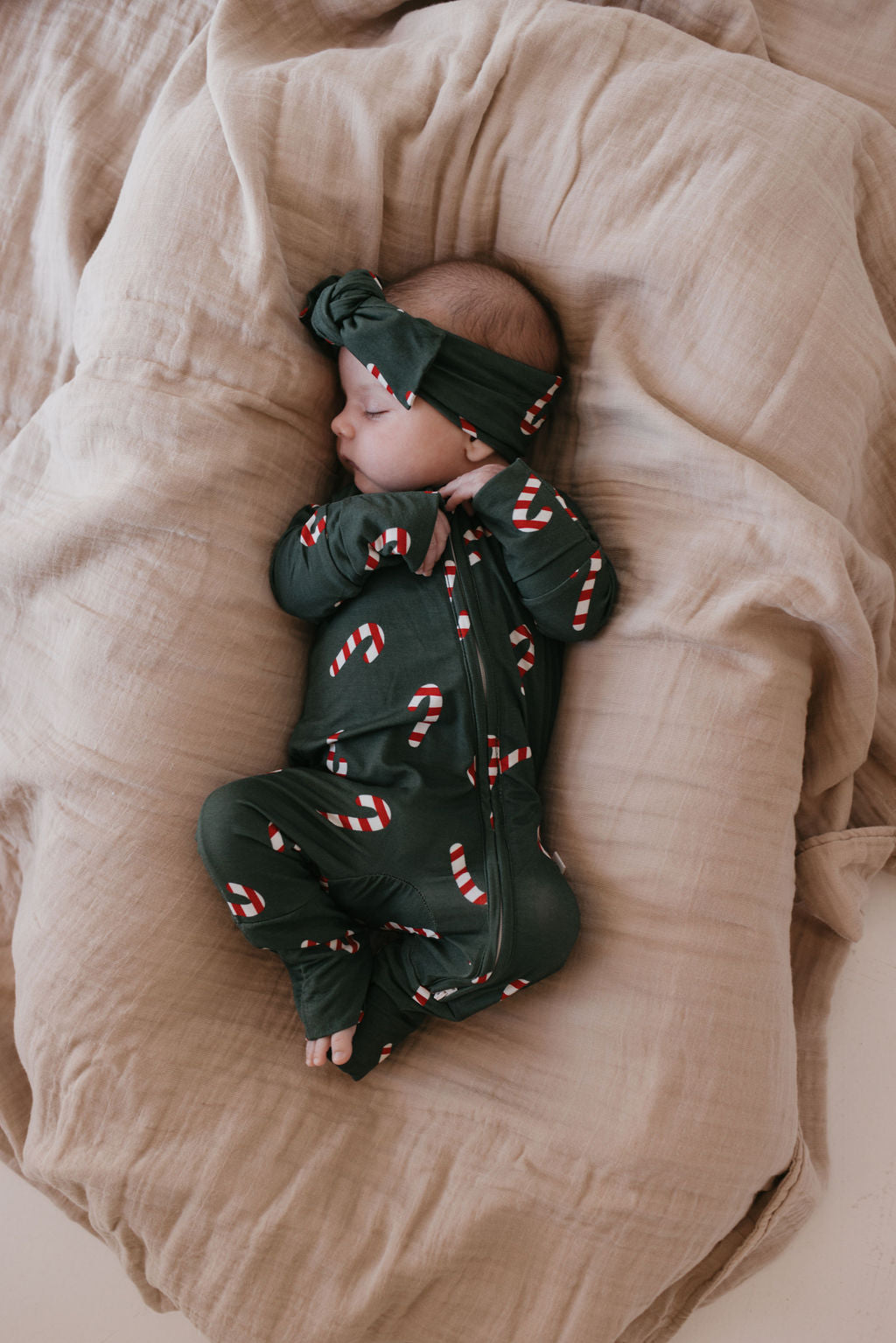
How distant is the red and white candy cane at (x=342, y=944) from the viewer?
1203 millimetres

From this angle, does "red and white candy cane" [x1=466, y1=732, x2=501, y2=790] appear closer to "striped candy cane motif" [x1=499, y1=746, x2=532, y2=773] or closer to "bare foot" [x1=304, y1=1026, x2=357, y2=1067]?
"striped candy cane motif" [x1=499, y1=746, x2=532, y2=773]

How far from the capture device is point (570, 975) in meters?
1.25

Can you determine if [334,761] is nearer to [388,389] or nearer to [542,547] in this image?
[542,547]

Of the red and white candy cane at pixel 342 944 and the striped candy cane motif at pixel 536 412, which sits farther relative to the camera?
the striped candy cane motif at pixel 536 412

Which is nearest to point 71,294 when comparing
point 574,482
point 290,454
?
point 290,454

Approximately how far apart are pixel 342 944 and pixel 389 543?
21.9 inches

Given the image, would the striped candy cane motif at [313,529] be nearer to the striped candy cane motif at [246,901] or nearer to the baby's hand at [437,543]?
the baby's hand at [437,543]

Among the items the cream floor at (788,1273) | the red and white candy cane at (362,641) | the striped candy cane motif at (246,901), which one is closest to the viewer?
the striped candy cane motif at (246,901)

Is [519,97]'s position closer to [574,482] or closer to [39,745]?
[574,482]

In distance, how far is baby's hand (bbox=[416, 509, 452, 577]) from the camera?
1239 mm

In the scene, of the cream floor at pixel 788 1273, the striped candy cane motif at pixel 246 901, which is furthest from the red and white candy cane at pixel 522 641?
the cream floor at pixel 788 1273

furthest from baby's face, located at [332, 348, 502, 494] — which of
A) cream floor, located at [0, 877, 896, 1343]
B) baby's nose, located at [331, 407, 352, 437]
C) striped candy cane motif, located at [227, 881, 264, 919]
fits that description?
cream floor, located at [0, 877, 896, 1343]

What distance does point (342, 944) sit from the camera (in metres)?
1.24

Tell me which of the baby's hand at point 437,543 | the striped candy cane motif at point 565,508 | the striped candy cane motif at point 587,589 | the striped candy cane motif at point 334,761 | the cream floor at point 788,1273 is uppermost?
the striped candy cane motif at point 565,508
